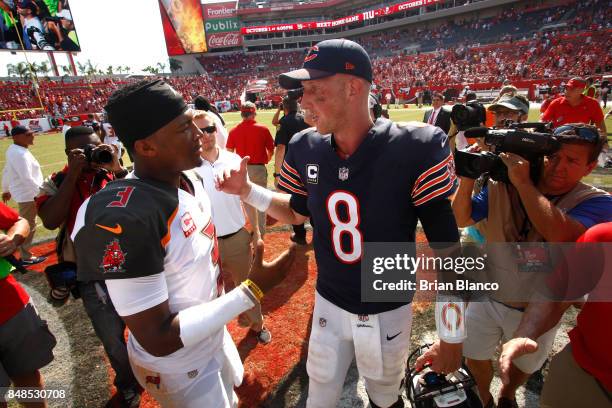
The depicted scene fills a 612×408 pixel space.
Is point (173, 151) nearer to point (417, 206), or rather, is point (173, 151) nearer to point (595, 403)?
point (417, 206)

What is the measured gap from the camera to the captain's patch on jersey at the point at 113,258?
139cm

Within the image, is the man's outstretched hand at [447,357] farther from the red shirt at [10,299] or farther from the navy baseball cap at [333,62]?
the red shirt at [10,299]

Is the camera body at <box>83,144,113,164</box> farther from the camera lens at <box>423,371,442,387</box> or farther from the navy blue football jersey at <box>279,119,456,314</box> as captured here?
the camera lens at <box>423,371,442,387</box>

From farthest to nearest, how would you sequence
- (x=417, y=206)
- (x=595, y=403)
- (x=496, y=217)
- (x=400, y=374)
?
(x=496, y=217) → (x=400, y=374) → (x=417, y=206) → (x=595, y=403)

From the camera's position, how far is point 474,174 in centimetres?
215

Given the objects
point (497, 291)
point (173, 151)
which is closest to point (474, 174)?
point (497, 291)

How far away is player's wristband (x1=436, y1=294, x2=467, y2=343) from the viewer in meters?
1.84

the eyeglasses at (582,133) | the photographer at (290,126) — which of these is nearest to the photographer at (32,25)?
the photographer at (290,126)

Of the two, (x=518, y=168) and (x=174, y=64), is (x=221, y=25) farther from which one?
(x=518, y=168)

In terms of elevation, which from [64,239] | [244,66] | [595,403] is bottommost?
[595,403]

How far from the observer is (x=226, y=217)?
3590 mm

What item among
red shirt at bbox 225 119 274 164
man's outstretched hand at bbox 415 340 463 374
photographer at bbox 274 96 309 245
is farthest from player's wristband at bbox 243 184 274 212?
red shirt at bbox 225 119 274 164

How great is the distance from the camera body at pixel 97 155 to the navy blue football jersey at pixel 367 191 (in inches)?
66.8

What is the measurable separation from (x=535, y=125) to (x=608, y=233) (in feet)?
2.90
